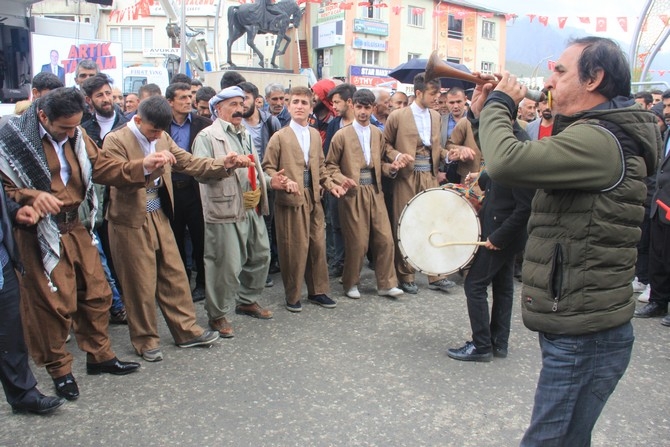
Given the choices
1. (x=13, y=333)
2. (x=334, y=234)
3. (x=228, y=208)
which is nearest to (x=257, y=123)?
(x=334, y=234)

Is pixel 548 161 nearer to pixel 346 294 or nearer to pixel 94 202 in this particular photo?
pixel 94 202

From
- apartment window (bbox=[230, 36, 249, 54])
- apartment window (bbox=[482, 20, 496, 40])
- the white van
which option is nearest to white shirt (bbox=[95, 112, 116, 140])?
the white van

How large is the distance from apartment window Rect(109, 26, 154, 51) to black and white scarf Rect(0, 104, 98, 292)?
38521mm

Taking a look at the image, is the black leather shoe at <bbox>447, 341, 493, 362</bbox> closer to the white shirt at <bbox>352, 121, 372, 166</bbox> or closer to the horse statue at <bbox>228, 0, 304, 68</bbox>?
the white shirt at <bbox>352, 121, 372, 166</bbox>

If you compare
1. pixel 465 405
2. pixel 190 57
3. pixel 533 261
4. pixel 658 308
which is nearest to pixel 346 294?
pixel 465 405

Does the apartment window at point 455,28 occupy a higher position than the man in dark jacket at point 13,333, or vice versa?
the apartment window at point 455,28

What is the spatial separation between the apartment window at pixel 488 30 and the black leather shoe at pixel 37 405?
3917cm

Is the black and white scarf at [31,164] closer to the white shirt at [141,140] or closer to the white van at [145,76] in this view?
the white shirt at [141,140]

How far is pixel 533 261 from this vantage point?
2158 mm

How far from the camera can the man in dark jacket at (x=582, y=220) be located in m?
1.97

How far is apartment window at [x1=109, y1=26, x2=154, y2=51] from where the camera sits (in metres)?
38.7

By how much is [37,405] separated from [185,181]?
262cm

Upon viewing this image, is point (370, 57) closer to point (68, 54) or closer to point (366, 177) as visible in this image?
point (68, 54)

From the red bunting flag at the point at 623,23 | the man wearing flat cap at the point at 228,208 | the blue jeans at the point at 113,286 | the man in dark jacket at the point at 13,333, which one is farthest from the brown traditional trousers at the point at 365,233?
the red bunting flag at the point at 623,23
